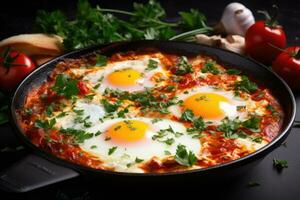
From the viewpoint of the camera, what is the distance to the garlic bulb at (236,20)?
17.2 ft

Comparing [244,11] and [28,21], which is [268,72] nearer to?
[244,11]

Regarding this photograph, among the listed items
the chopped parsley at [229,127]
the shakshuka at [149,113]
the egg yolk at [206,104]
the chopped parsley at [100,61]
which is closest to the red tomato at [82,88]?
the shakshuka at [149,113]

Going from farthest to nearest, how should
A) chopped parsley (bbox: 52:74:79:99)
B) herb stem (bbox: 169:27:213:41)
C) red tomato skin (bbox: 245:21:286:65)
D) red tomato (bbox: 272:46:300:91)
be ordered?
herb stem (bbox: 169:27:213:41) → red tomato skin (bbox: 245:21:286:65) → red tomato (bbox: 272:46:300:91) → chopped parsley (bbox: 52:74:79:99)

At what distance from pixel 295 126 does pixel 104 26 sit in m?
1.95

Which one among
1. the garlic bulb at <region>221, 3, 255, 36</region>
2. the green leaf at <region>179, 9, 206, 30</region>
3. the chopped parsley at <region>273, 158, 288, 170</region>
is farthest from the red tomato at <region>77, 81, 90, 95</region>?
the garlic bulb at <region>221, 3, 255, 36</region>

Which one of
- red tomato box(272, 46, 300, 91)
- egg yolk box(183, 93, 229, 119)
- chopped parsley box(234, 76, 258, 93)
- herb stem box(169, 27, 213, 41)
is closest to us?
egg yolk box(183, 93, 229, 119)

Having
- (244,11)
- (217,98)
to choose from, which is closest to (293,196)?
(217,98)

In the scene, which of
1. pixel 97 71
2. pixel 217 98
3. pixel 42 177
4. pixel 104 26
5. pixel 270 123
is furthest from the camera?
pixel 104 26

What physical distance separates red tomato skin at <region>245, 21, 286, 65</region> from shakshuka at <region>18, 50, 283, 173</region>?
2.26ft

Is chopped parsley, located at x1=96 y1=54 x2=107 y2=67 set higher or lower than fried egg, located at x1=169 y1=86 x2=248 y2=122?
higher

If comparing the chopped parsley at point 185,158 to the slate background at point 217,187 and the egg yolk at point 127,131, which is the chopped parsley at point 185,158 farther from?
the egg yolk at point 127,131

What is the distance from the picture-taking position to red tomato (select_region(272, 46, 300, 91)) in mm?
4527

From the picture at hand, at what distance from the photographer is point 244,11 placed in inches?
209

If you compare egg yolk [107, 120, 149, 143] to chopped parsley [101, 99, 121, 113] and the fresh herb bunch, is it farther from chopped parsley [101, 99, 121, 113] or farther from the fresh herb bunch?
the fresh herb bunch
